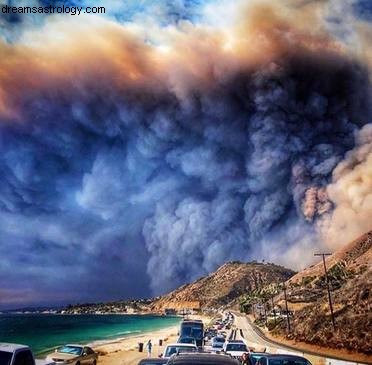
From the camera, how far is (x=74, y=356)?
73.9ft

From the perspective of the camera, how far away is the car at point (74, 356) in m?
21.7

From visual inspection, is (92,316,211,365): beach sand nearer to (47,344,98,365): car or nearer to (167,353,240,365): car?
(47,344,98,365): car

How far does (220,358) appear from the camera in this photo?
736cm

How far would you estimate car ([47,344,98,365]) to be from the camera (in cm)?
2171

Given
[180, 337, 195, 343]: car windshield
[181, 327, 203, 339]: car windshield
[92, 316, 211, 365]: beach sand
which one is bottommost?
[92, 316, 211, 365]: beach sand

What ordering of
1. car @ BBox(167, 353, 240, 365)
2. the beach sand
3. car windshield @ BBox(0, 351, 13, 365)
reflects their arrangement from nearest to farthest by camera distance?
car @ BBox(167, 353, 240, 365)
car windshield @ BBox(0, 351, 13, 365)
the beach sand

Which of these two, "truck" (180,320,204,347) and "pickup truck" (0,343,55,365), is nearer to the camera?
"pickup truck" (0,343,55,365)

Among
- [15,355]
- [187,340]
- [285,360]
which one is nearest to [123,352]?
[187,340]

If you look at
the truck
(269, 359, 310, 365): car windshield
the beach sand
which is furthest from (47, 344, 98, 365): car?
the truck

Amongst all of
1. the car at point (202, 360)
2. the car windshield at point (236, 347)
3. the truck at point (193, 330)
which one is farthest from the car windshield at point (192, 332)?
the car at point (202, 360)

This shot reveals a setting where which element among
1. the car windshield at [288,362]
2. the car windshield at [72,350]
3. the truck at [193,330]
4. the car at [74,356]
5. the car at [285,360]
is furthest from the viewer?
the truck at [193,330]

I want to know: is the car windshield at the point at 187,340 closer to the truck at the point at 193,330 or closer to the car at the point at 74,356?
the truck at the point at 193,330

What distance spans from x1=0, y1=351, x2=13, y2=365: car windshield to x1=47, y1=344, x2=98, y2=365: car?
1361 cm

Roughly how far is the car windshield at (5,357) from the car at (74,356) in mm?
13606
